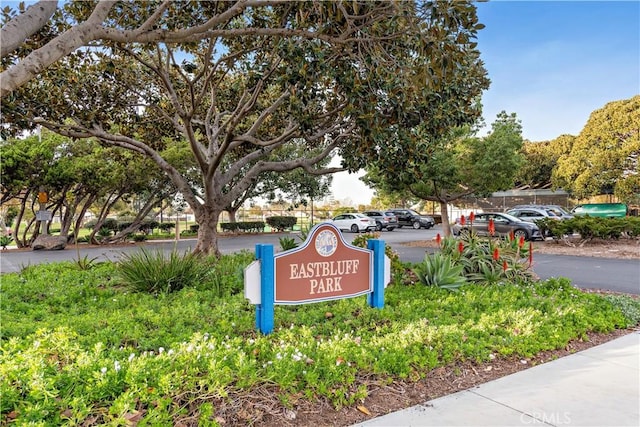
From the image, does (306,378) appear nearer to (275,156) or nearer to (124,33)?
(124,33)

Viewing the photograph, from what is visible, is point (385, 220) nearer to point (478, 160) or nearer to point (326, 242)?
point (478, 160)

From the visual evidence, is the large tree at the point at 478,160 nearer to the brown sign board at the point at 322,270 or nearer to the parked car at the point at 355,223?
the brown sign board at the point at 322,270

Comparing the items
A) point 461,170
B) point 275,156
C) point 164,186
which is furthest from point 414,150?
point 164,186

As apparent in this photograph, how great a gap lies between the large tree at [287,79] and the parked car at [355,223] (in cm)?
1543

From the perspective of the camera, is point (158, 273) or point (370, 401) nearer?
point (370, 401)

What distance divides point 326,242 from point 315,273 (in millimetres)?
379

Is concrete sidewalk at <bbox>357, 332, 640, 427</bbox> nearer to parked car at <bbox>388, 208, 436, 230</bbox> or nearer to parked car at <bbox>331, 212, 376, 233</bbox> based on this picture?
parked car at <bbox>331, 212, 376, 233</bbox>

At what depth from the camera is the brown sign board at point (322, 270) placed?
4465mm

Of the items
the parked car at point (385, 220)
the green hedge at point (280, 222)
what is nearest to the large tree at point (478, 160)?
the parked car at point (385, 220)

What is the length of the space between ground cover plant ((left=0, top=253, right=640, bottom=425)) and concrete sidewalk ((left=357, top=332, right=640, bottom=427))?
1.12ft

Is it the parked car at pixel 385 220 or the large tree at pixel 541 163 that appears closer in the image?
the parked car at pixel 385 220

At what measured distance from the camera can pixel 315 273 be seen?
4.67 metres

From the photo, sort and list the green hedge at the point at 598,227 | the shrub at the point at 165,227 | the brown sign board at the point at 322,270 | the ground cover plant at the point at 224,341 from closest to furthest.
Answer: the ground cover plant at the point at 224,341, the brown sign board at the point at 322,270, the green hedge at the point at 598,227, the shrub at the point at 165,227

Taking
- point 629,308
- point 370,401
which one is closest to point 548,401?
point 370,401
